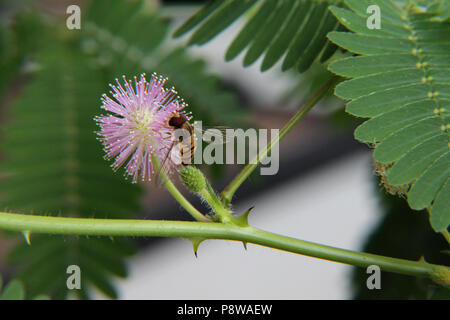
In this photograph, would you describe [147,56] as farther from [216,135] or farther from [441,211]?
[441,211]

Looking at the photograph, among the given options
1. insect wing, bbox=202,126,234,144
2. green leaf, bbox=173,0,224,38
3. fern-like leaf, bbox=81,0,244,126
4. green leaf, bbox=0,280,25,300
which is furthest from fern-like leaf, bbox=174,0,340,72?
green leaf, bbox=0,280,25,300

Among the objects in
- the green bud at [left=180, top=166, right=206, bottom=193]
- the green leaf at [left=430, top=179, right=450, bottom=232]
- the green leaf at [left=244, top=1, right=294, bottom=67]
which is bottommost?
the green leaf at [left=430, top=179, right=450, bottom=232]

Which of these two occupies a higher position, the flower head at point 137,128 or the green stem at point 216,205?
the flower head at point 137,128

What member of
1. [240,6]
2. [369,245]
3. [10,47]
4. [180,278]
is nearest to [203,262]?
[180,278]

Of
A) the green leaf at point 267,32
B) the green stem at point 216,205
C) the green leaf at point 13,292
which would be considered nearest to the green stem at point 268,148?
the green stem at point 216,205

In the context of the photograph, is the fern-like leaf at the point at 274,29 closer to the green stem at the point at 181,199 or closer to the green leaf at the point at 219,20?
the green leaf at the point at 219,20

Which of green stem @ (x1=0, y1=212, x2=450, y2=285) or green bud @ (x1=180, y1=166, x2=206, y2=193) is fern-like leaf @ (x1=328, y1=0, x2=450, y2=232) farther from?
green bud @ (x1=180, y1=166, x2=206, y2=193)
